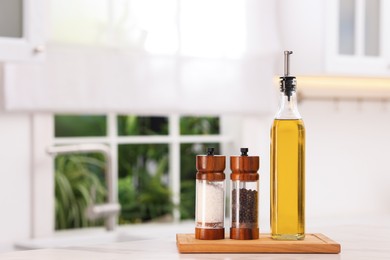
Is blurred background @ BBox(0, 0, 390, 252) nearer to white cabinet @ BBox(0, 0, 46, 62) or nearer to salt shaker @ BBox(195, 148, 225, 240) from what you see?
white cabinet @ BBox(0, 0, 46, 62)

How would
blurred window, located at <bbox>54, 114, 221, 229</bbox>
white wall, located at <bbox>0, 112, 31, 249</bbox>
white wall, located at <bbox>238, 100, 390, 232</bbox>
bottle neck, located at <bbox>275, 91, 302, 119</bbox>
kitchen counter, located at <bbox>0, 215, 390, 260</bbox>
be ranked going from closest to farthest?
kitchen counter, located at <bbox>0, 215, 390, 260</bbox> → bottle neck, located at <bbox>275, 91, 302, 119</bbox> → white wall, located at <bbox>0, 112, 31, 249</bbox> → blurred window, located at <bbox>54, 114, 221, 229</bbox> → white wall, located at <bbox>238, 100, 390, 232</bbox>

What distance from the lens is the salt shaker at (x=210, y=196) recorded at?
1784mm

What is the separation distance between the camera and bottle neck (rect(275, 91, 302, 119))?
5.95 ft

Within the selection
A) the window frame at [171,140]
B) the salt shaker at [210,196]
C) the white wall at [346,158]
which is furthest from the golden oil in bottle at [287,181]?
the white wall at [346,158]

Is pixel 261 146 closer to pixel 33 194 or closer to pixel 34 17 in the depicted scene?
pixel 33 194

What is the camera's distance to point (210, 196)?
178 cm

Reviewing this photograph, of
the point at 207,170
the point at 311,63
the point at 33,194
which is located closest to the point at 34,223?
the point at 33,194

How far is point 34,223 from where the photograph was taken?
3.29m

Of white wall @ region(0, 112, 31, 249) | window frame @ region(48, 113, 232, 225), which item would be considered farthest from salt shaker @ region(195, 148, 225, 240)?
window frame @ region(48, 113, 232, 225)

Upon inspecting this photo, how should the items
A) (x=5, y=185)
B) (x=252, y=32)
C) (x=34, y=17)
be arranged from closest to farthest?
(x=34, y=17), (x=5, y=185), (x=252, y=32)

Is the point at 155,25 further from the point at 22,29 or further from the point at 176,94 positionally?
the point at 22,29

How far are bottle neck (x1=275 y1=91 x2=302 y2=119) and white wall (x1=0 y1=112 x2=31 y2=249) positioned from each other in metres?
1.67

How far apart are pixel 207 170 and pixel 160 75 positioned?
179cm

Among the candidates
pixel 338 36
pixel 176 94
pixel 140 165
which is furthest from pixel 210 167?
pixel 140 165
